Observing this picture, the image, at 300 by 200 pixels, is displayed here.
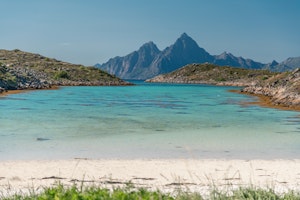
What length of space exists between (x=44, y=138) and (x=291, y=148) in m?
11.6

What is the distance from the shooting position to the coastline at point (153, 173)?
37.1ft

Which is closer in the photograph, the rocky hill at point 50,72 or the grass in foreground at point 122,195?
the grass in foreground at point 122,195

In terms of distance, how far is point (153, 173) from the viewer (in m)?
12.9

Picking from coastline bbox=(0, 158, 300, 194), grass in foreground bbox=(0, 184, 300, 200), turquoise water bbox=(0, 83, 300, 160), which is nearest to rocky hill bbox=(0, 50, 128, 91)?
turquoise water bbox=(0, 83, 300, 160)

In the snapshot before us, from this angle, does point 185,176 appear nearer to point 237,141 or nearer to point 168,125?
point 237,141

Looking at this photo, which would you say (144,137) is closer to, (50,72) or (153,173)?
(153,173)

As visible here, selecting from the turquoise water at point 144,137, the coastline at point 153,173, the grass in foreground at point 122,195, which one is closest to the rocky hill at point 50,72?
the turquoise water at point 144,137

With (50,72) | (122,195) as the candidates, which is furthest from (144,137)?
(50,72)

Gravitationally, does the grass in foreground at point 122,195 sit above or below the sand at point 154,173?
above

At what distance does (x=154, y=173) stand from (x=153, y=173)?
0.03m

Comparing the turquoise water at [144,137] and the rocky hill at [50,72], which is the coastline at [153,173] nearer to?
the turquoise water at [144,137]

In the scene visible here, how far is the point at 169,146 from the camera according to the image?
719 inches

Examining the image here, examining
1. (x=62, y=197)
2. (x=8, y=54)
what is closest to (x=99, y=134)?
(x=62, y=197)

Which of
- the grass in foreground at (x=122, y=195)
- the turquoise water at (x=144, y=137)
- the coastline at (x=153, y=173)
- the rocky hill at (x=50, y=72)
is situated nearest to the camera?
the grass in foreground at (x=122, y=195)
